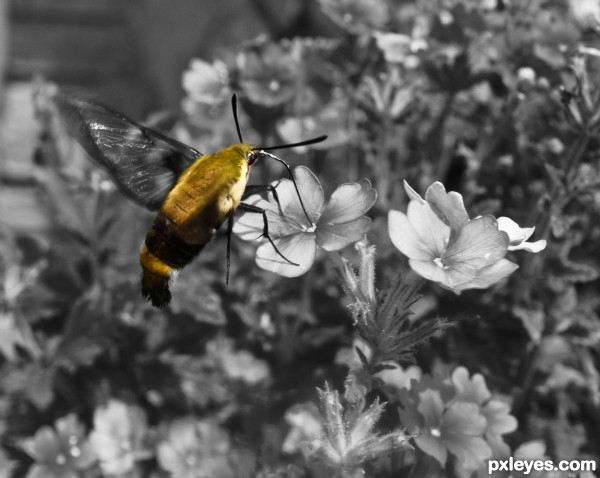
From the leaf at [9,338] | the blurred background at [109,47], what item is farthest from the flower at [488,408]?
the blurred background at [109,47]

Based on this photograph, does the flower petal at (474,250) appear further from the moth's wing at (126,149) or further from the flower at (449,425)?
the moth's wing at (126,149)

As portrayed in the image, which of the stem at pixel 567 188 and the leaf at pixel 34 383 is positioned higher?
the stem at pixel 567 188

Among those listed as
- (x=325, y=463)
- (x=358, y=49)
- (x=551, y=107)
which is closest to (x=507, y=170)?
(x=551, y=107)

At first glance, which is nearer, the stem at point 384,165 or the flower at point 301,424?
the flower at point 301,424

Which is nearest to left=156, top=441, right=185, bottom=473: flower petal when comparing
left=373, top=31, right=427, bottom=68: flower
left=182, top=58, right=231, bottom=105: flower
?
left=182, top=58, right=231, bottom=105: flower

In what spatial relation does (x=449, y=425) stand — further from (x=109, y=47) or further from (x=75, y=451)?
(x=109, y=47)

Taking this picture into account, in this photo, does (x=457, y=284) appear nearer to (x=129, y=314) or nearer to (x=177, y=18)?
(x=129, y=314)

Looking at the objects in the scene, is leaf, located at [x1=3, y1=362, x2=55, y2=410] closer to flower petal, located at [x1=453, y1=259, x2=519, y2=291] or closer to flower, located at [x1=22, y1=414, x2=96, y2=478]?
flower, located at [x1=22, y1=414, x2=96, y2=478]
